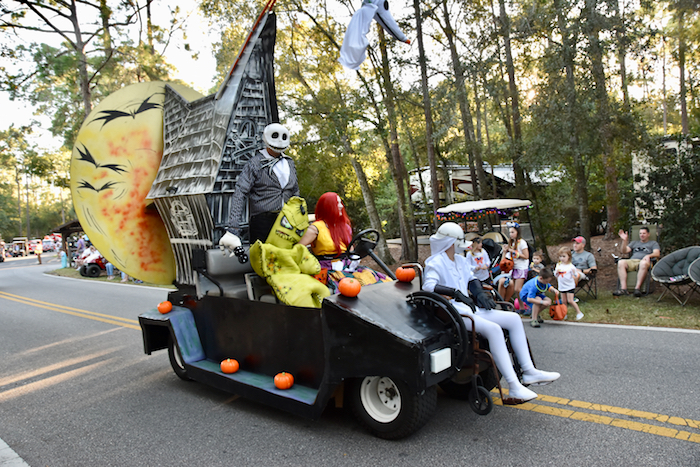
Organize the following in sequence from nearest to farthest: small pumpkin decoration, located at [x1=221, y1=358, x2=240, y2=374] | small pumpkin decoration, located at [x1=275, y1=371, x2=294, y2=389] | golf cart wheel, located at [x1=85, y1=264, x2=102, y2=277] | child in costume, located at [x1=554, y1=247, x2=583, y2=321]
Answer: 1. small pumpkin decoration, located at [x1=275, y1=371, x2=294, y2=389]
2. small pumpkin decoration, located at [x1=221, y1=358, x2=240, y2=374]
3. child in costume, located at [x1=554, y1=247, x2=583, y2=321]
4. golf cart wheel, located at [x1=85, y1=264, x2=102, y2=277]

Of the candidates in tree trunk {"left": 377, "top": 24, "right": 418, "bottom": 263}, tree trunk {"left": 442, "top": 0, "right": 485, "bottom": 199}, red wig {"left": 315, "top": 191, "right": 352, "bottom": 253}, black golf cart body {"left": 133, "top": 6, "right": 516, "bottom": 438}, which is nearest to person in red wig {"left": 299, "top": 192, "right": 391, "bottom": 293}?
red wig {"left": 315, "top": 191, "right": 352, "bottom": 253}

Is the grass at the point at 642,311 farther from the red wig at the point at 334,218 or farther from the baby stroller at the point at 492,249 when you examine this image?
the red wig at the point at 334,218

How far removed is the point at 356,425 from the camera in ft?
12.0

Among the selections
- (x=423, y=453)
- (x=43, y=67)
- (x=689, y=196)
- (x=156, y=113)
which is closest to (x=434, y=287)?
(x=423, y=453)

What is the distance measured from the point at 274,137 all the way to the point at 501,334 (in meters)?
2.98

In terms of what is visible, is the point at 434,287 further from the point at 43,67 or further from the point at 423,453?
the point at 43,67

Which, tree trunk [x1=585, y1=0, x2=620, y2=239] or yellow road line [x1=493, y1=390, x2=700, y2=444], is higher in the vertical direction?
tree trunk [x1=585, y1=0, x2=620, y2=239]

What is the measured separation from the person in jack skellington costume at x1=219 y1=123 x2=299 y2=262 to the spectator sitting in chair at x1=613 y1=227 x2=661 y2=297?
716 centimetres

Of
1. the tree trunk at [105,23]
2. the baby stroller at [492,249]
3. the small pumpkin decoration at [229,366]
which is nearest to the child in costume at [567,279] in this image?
the baby stroller at [492,249]

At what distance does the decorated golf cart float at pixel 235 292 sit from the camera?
321cm

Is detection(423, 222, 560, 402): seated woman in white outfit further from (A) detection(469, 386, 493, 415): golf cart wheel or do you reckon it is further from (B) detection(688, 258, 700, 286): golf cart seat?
(B) detection(688, 258, 700, 286): golf cart seat

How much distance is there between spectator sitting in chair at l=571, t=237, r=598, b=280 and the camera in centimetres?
838

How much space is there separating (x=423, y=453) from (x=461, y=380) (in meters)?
0.58

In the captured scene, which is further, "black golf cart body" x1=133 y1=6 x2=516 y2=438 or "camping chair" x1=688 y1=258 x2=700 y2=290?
"camping chair" x1=688 y1=258 x2=700 y2=290
